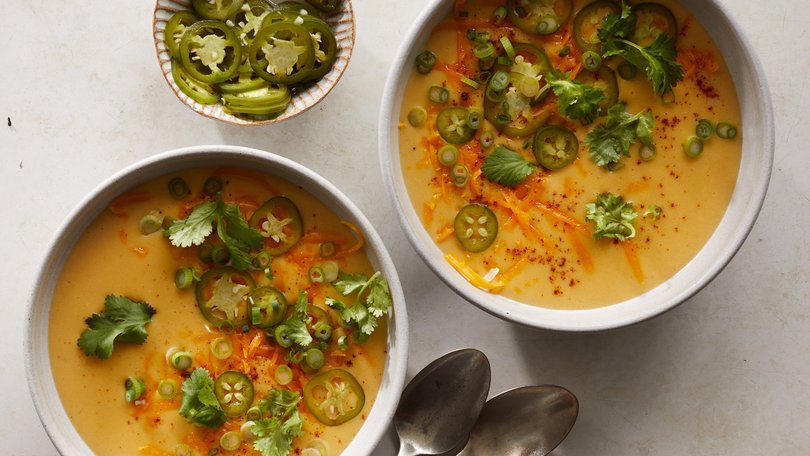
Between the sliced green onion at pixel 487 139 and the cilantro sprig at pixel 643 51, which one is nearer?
the cilantro sprig at pixel 643 51

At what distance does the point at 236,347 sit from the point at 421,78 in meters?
1.08

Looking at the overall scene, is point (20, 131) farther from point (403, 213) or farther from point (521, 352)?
point (521, 352)

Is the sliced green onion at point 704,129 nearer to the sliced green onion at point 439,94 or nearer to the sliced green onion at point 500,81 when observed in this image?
the sliced green onion at point 500,81

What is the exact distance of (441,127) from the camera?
2.88m

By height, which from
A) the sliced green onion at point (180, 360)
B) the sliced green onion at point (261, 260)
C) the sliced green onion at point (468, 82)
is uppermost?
the sliced green onion at point (468, 82)

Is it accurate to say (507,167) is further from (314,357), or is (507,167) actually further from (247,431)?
(247,431)

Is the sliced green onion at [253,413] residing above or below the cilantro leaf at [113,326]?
below

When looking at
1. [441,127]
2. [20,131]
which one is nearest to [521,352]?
[441,127]

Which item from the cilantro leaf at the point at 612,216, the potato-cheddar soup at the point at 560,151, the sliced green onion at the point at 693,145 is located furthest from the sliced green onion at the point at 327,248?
the sliced green onion at the point at 693,145

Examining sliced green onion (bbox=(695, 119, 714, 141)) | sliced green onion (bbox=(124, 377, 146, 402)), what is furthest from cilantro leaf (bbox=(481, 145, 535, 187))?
sliced green onion (bbox=(124, 377, 146, 402))

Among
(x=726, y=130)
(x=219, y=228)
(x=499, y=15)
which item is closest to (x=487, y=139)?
(x=499, y=15)

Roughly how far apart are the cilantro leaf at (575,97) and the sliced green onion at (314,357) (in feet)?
3.66

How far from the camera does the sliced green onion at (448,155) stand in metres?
2.88

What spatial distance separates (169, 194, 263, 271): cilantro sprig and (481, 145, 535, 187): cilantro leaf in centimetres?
78
